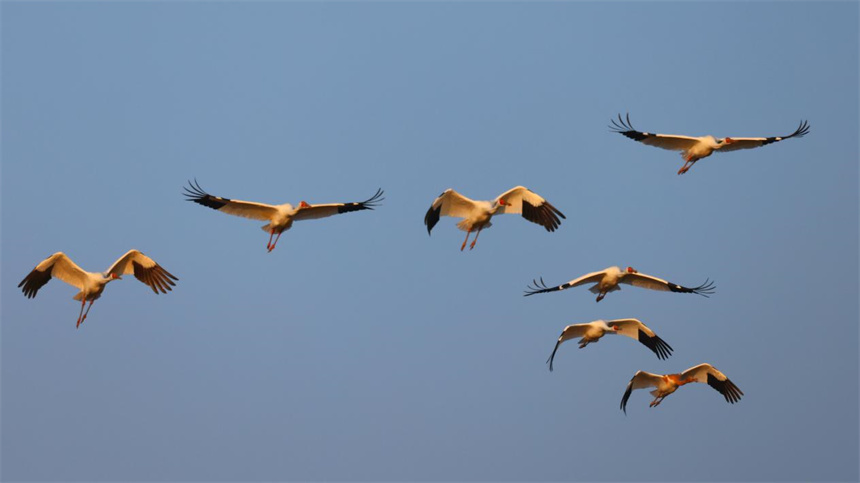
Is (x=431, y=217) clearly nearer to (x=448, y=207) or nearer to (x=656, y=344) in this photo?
(x=448, y=207)

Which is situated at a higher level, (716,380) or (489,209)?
(489,209)

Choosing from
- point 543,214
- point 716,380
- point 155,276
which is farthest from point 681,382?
point 155,276

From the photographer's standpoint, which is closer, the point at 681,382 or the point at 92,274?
the point at 92,274

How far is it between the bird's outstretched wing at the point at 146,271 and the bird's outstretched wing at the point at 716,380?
13469 millimetres

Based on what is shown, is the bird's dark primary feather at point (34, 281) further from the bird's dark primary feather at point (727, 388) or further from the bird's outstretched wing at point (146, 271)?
the bird's dark primary feather at point (727, 388)

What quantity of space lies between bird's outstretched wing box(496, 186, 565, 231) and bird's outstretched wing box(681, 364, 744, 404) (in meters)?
5.50

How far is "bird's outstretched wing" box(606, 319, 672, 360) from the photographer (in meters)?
31.5

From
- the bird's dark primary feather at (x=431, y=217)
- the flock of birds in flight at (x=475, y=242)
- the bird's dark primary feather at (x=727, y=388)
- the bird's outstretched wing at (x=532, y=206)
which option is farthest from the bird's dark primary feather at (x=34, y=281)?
the bird's dark primary feather at (x=727, y=388)

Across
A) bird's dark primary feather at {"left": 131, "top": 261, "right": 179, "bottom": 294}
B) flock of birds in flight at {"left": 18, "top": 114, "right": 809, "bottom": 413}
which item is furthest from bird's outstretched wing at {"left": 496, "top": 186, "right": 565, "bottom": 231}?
bird's dark primary feather at {"left": 131, "top": 261, "right": 179, "bottom": 294}

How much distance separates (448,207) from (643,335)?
626 centimetres

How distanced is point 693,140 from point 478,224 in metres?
5.92

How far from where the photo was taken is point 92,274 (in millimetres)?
29703

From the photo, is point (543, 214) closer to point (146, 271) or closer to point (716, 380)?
point (716, 380)

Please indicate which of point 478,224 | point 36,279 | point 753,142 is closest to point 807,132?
point 753,142
